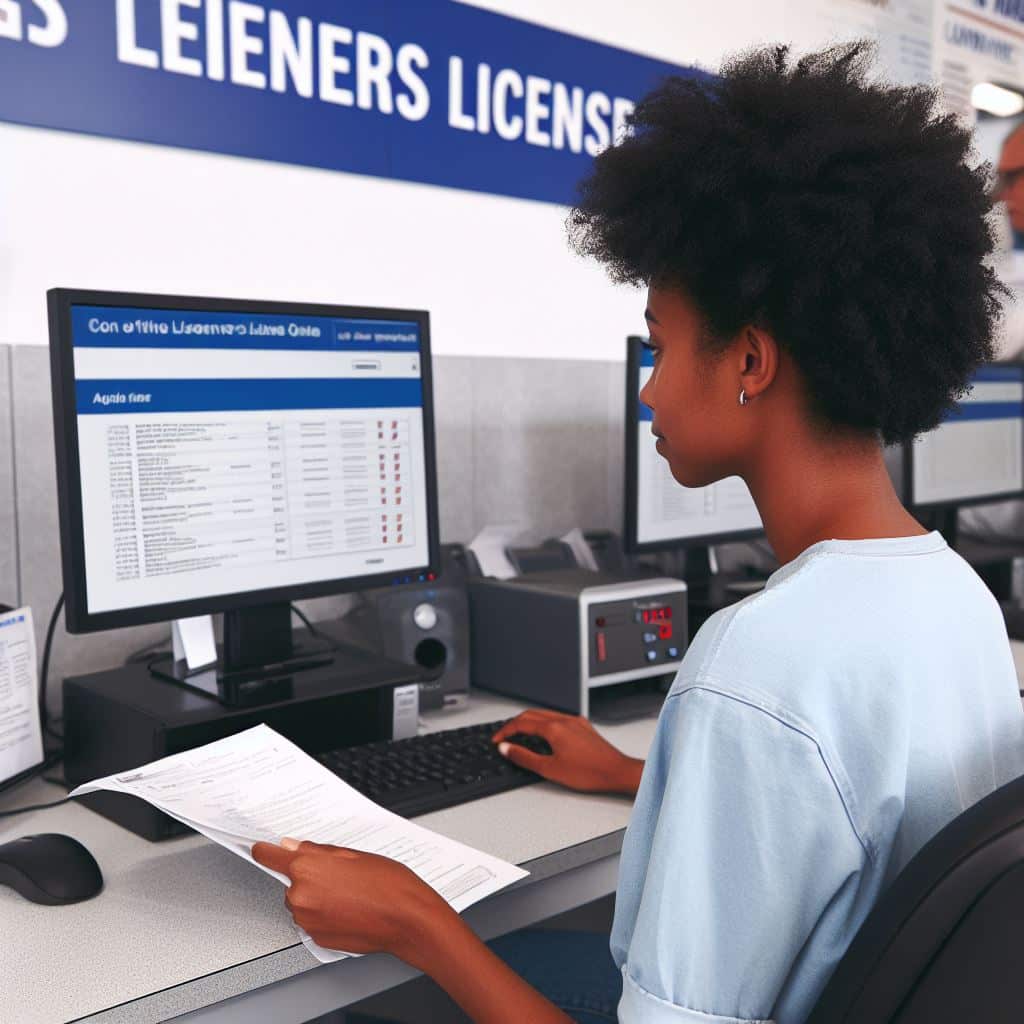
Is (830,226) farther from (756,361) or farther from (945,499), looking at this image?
(945,499)

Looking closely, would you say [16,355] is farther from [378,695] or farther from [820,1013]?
[820,1013]

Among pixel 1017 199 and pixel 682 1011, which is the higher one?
pixel 1017 199

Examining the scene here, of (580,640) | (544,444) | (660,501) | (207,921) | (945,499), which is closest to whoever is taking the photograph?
(207,921)

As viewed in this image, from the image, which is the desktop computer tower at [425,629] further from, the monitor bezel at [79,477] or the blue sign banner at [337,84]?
the blue sign banner at [337,84]

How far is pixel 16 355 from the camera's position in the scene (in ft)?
4.69

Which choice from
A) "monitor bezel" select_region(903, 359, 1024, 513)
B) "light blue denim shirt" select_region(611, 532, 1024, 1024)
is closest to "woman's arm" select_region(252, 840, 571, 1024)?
"light blue denim shirt" select_region(611, 532, 1024, 1024)

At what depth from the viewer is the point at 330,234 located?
1771 mm

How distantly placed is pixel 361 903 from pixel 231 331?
71 cm

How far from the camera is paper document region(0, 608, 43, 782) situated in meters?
1.20

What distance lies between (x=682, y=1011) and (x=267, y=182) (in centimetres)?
136

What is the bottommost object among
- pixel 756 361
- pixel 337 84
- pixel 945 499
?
pixel 945 499

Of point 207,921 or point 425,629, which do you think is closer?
point 207,921

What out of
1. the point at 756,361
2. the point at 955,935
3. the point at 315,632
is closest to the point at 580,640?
the point at 315,632

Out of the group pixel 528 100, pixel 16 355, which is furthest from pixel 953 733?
pixel 528 100
